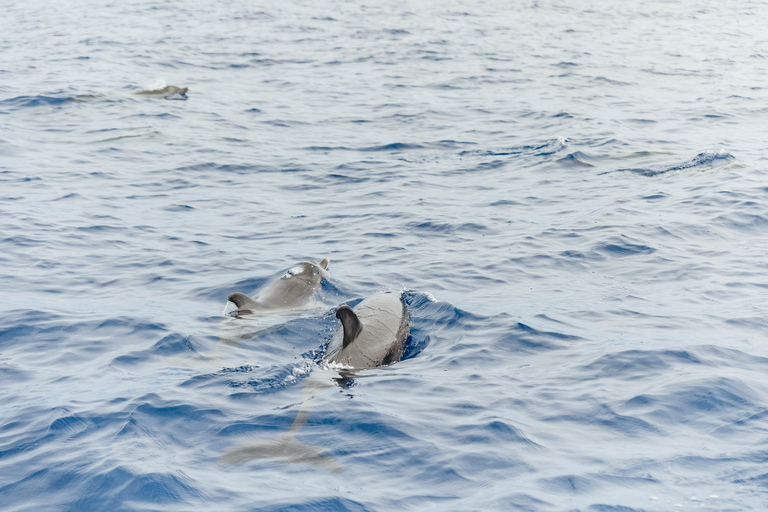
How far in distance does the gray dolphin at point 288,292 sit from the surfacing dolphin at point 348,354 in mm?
Answer: 1214

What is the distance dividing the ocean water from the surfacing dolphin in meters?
0.11

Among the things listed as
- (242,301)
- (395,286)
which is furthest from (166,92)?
(242,301)

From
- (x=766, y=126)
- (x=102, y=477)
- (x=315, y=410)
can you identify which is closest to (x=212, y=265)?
(x=315, y=410)

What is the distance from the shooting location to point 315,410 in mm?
7219

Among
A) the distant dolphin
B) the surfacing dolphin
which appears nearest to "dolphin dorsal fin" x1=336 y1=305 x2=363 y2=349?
the surfacing dolphin

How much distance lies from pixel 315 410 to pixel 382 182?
9971mm

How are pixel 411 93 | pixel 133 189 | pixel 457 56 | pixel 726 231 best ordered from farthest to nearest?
pixel 457 56
pixel 411 93
pixel 133 189
pixel 726 231

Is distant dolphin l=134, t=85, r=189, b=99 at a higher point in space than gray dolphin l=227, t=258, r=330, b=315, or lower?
higher

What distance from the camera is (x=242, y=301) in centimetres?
973

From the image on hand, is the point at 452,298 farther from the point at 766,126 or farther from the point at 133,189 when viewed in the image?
the point at 766,126

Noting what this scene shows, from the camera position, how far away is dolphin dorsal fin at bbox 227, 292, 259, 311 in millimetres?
9578

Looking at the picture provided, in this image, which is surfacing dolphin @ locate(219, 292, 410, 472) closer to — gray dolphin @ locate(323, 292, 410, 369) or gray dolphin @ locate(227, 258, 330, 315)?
gray dolphin @ locate(323, 292, 410, 369)

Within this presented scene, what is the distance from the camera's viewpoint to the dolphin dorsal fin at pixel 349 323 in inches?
313

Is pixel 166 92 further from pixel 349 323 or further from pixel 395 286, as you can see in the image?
pixel 349 323
